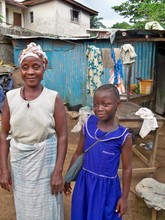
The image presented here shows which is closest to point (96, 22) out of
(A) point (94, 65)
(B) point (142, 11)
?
(B) point (142, 11)

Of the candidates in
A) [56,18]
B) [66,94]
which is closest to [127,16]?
[66,94]

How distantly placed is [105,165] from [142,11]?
33.5 ft

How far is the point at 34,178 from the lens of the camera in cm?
170

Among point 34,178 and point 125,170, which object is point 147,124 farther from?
point 34,178

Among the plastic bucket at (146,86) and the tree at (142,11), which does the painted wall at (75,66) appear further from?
the tree at (142,11)

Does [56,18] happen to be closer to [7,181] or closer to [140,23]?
[140,23]

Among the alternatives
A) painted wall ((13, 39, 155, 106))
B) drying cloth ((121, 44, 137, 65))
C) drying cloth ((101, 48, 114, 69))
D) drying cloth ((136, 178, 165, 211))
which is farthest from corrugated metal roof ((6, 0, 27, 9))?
drying cloth ((136, 178, 165, 211))

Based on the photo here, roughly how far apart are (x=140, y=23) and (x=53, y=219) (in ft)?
35.0

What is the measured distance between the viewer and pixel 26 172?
5.57 feet

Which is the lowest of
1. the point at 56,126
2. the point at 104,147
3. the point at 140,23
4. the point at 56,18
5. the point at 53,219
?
the point at 53,219

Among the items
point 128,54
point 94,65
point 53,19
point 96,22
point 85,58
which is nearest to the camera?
point 128,54

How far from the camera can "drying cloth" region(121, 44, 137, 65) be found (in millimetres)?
4586

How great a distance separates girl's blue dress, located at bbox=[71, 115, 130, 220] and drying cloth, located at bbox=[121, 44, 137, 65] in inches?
126

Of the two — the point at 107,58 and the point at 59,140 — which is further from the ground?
the point at 107,58
